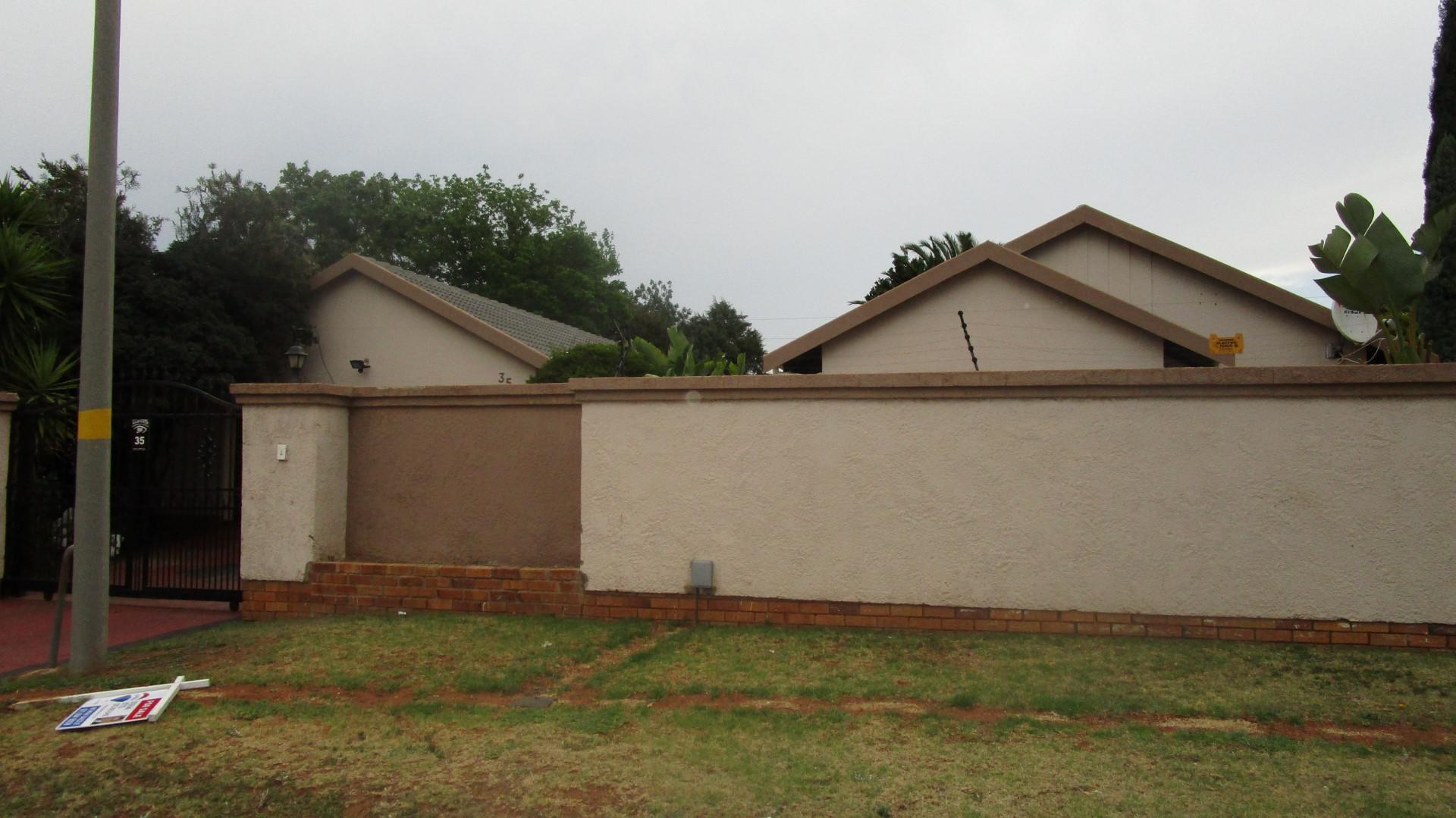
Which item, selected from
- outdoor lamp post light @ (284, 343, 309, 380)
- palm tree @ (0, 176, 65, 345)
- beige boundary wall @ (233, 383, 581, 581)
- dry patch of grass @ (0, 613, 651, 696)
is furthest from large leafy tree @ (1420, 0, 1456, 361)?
outdoor lamp post light @ (284, 343, 309, 380)

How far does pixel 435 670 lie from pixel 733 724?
7.42 feet

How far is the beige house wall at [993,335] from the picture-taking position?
1179cm

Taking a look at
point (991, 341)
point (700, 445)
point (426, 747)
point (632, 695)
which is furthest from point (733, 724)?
point (991, 341)

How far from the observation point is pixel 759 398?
24.1ft

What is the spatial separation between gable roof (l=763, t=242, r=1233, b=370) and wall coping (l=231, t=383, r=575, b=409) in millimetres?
5814

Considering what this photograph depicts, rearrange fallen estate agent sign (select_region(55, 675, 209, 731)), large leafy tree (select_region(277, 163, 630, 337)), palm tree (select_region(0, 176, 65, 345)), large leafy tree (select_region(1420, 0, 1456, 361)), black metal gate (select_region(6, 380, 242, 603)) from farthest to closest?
large leafy tree (select_region(277, 163, 630, 337))
palm tree (select_region(0, 176, 65, 345))
black metal gate (select_region(6, 380, 242, 603))
large leafy tree (select_region(1420, 0, 1456, 361))
fallen estate agent sign (select_region(55, 675, 209, 731))

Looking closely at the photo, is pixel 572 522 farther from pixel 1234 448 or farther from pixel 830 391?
pixel 1234 448

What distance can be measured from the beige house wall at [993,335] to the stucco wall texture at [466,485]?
17.7 feet

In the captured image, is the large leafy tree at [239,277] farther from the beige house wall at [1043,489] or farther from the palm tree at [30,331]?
the beige house wall at [1043,489]

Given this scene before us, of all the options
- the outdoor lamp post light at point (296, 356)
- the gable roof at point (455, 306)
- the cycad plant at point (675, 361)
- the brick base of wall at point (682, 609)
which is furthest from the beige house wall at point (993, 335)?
the outdoor lamp post light at point (296, 356)

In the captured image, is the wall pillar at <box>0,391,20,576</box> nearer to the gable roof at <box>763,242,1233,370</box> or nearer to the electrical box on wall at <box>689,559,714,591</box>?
the electrical box on wall at <box>689,559,714,591</box>

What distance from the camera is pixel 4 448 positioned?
1001 cm

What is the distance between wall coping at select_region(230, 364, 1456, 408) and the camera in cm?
632

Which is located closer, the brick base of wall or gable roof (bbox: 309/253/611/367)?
the brick base of wall
